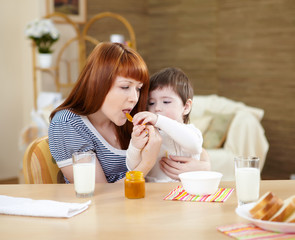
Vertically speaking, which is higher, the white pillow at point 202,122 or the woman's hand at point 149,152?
the woman's hand at point 149,152

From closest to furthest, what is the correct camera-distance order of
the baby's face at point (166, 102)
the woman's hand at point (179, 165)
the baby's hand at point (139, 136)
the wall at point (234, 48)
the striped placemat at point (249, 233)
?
the striped placemat at point (249, 233)
the baby's hand at point (139, 136)
the woman's hand at point (179, 165)
the baby's face at point (166, 102)
the wall at point (234, 48)

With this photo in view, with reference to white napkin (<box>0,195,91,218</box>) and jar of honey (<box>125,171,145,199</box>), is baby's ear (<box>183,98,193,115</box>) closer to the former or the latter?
jar of honey (<box>125,171,145,199</box>)

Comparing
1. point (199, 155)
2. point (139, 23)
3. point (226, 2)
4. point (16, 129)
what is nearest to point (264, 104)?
point (226, 2)

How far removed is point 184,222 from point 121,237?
20 centimetres

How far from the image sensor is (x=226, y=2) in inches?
212

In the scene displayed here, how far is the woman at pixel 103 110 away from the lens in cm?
186

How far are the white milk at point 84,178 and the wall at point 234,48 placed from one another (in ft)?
12.4

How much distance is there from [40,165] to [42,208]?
1.84 ft

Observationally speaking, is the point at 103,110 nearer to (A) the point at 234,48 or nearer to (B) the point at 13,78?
(A) the point at 234,48

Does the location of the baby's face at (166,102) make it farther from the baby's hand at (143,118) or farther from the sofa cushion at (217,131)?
the sofa cushion at (217,131)

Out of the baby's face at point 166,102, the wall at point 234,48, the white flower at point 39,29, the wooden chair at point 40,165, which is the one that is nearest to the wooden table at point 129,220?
the wooden chair at point 40,165

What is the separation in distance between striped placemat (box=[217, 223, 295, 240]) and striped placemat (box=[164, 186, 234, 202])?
26 cm

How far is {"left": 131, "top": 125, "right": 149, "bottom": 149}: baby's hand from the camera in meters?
1.79

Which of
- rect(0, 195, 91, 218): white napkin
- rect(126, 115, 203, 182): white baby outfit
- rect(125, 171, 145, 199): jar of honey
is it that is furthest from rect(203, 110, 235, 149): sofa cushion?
rect(0, 195, 91, 218): white napkin
